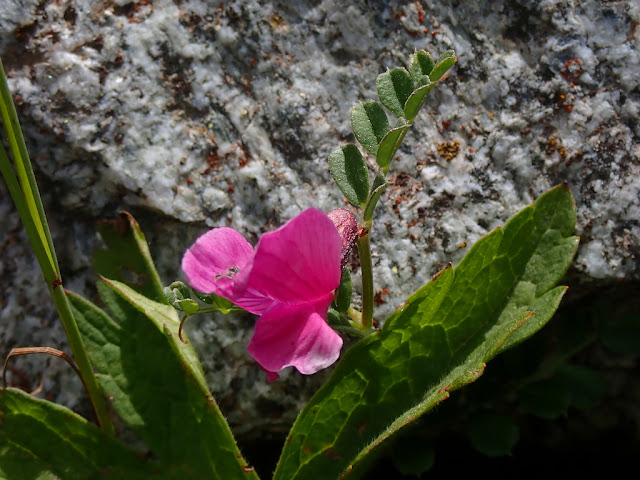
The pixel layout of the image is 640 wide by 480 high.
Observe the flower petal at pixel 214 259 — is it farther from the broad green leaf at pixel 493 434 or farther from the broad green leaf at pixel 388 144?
the broad green leaf at pixel 493 434

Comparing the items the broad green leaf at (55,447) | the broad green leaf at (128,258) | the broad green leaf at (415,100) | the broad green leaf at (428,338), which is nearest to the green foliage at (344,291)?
the broad green leaf at (428,338)

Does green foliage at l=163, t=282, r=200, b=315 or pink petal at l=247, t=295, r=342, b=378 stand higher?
green foliage at l=163, t=282, r=200, b=315

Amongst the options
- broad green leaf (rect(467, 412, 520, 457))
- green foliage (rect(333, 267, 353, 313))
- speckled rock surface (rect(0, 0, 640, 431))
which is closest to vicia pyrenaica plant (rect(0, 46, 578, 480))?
Answer: green foliage (rect(333, 267, 353, 313))

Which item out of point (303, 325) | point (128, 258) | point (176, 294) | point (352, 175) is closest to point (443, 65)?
point (352, 175)

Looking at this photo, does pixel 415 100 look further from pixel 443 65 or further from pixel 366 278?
pixel 366 278

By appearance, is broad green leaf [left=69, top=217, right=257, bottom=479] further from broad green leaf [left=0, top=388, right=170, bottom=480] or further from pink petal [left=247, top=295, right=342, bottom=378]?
pink petal [left=247, top=295, right=342, bottom=378]

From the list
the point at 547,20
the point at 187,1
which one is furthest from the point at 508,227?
the point at 187,1
